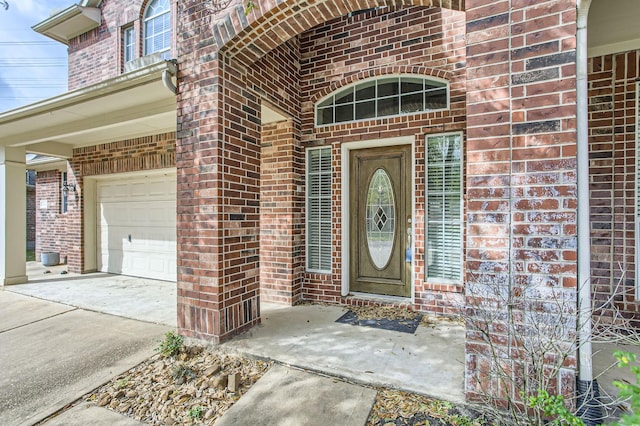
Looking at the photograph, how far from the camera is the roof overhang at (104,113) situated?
3.60 metres

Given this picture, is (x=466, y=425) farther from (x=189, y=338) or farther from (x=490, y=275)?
(x=189, y=338)

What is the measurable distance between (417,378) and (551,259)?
4.32ft

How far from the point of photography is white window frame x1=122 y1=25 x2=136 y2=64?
725cm

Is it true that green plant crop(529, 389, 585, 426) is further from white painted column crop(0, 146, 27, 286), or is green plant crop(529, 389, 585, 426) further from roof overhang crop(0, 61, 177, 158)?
white painted column crop(0, 146, 27, 286)

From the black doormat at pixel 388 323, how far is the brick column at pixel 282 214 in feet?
3.25

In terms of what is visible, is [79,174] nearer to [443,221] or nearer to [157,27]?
[157,27]

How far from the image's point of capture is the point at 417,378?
2.38m

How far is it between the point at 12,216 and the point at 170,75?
→ 212 inches

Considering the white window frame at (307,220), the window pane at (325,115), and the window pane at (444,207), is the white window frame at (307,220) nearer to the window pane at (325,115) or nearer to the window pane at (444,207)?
the window pane at (325,115)

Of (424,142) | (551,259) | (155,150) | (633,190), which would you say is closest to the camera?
(551,259)

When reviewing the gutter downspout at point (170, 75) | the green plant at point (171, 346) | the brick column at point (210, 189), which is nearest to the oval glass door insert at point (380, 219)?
the brick column at point (210, 189)

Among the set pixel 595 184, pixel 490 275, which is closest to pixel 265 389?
pixel 490 275

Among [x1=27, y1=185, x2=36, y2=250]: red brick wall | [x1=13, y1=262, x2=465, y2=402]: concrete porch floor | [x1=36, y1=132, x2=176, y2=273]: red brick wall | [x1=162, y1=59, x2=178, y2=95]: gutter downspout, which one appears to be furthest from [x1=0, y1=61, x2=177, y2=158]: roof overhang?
[x1=27, y1=185, x2=36, y2=250]: red brick wall

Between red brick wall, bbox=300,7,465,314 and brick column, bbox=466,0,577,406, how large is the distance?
147 centimetres
